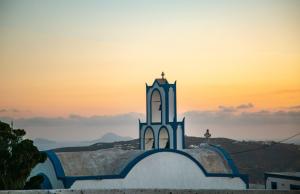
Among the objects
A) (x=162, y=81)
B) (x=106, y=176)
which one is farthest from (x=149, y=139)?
(x=106, y=176)

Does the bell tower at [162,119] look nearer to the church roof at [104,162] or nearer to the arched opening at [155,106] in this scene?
the arched opening at [155,106]

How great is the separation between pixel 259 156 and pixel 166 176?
47.7m

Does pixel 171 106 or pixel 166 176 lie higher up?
pixel 171 106

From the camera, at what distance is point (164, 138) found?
87.0 feet

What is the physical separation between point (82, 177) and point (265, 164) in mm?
46801

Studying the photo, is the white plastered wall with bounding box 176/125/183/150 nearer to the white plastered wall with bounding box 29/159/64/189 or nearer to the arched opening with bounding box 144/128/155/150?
the arched opening with bounding box 144/128/155/150

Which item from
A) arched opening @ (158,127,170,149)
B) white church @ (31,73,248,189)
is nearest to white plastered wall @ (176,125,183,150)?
white church @ (31,73,248,189)

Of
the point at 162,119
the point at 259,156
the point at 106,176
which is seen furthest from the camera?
the point at 259,156

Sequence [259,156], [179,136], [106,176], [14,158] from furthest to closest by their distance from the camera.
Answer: [259,156] → [179,136] → [106,176] → [14,158]

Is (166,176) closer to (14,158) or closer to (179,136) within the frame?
(179,136)

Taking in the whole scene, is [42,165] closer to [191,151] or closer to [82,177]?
[82,177]

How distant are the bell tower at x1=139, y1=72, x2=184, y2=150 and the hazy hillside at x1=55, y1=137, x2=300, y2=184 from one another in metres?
29.3

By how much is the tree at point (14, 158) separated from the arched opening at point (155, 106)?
23.8 ft

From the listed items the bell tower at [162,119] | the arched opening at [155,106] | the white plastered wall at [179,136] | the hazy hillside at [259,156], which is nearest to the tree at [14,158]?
the bell tower at [162,119]
